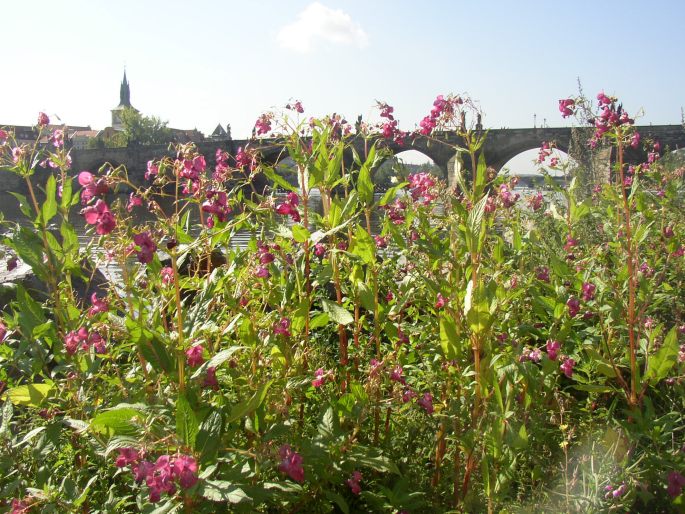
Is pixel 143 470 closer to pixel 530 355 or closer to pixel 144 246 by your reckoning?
pixel 144 246

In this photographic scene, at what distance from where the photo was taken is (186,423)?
111cm

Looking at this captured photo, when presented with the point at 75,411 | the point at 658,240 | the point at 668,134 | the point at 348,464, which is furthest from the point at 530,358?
the point at 668,134

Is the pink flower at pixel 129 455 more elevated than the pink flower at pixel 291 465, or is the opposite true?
the pink flower at pixel 129 455

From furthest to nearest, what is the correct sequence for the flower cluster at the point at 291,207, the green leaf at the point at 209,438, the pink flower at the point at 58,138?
the pink flower at the point at 58,138 → the flower cluster at the point at 291,207 → the green leaf at the point at 209,438

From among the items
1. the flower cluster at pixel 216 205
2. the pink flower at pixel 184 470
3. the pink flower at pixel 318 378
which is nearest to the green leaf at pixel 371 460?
the pink flower at pixel 318 378

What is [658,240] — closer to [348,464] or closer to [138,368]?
[348,464]

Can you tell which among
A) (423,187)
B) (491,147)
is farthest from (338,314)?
(491,147)

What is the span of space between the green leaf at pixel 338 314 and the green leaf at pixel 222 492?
1.60 ft

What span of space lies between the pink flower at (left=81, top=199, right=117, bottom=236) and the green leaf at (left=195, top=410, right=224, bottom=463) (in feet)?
1.33

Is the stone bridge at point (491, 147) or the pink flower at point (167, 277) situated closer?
the pink flower at point (167, 277)

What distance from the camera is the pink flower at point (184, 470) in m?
1.03

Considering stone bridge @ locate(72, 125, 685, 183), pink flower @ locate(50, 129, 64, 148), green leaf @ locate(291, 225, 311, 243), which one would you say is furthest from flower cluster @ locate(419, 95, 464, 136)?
stone bridge @ locate(72, 125, 685, 183)

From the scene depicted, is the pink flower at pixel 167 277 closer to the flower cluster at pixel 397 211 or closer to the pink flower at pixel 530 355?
the flower cluster at pixel 397 211

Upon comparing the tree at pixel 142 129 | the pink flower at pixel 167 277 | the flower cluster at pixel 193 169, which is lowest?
the pink flower at pixel 167 277
